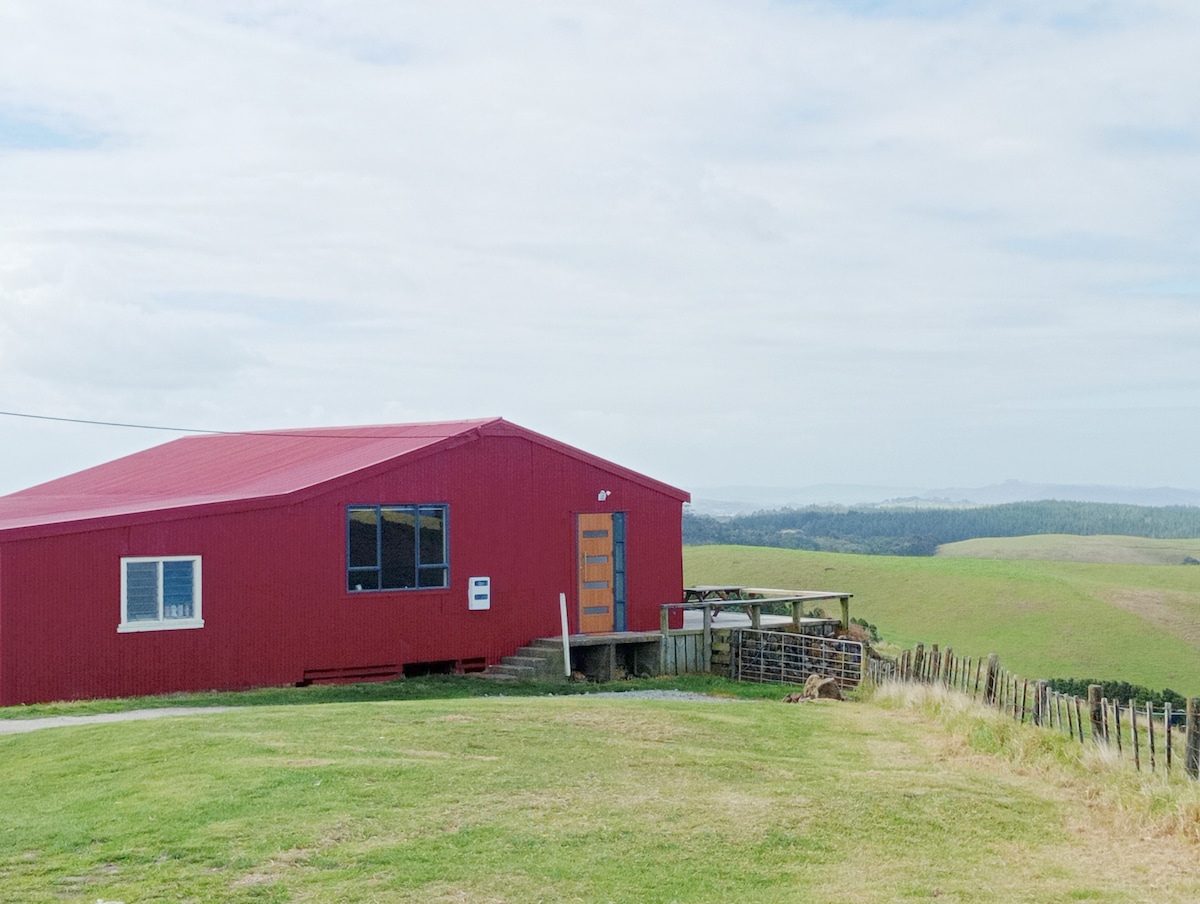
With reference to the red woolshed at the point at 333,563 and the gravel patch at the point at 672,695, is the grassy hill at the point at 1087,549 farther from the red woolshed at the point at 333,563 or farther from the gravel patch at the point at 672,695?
the gravel patch at the point at 672,695

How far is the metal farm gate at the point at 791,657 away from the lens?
83.3ft

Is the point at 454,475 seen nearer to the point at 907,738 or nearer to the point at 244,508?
the point at 244,508

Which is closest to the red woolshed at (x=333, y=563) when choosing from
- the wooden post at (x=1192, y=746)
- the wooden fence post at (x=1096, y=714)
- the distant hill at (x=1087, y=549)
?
the wooden fence post at (x=1096, y=714)

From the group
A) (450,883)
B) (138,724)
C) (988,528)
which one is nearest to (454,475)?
(138,724)

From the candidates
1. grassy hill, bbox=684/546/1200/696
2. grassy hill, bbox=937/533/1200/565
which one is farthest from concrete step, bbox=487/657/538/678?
grassy hill, bbox=937/533/1200/565

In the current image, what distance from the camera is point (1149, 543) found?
120 m

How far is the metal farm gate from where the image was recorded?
25.4m

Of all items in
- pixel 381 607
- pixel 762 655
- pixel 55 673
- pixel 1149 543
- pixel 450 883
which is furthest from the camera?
pixel 1149 543

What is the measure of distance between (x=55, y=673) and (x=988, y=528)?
158 m

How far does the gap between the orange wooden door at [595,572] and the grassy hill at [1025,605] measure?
64.2ft

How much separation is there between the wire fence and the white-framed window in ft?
36.9

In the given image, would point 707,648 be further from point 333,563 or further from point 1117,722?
point 1117,722

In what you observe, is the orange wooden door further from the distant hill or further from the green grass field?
the distant hill

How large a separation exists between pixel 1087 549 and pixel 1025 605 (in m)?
65.4
